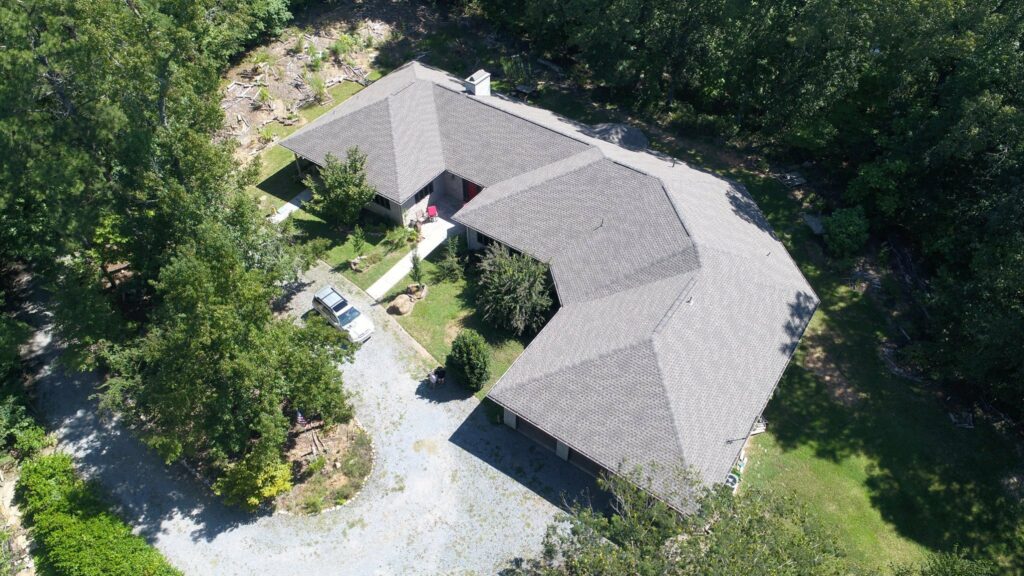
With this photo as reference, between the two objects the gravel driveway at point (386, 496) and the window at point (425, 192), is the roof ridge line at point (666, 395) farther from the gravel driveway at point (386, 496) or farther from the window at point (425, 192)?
the window at point (425, 192)

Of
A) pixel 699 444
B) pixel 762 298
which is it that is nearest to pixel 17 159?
pixel 699 444

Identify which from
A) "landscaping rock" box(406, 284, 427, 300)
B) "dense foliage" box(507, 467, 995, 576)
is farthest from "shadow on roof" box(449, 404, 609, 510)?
"landscaping rock" box(406, 284, 427, 300)

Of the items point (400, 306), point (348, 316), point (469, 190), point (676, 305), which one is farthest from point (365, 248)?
point (676, 305)

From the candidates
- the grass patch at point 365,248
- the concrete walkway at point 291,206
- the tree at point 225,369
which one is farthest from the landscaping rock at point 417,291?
the concrete walkway at point 291,206

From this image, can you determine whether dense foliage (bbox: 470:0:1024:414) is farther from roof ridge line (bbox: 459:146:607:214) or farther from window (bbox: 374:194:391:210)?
window (bbox: 374:194:391:210)

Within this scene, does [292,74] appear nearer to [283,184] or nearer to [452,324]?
[283,184]

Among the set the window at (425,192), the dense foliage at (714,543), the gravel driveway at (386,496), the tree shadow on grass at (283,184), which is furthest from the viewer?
the tree shadow on grass at (283,184)
